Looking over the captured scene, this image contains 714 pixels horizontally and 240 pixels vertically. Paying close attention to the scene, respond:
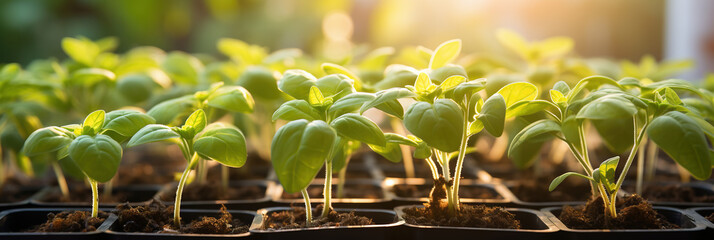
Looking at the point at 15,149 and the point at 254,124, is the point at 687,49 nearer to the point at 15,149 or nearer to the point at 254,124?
the point at 254,124

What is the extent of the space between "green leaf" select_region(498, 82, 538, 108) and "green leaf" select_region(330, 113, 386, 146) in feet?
0.78

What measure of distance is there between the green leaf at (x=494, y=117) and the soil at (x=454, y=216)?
0.62ft

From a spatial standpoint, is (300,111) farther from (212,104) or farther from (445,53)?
(445,53)

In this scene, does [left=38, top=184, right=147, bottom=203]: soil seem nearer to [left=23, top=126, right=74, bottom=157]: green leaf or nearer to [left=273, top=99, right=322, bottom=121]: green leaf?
[left=23, top=126, right=74, bottom=157]: green leaf

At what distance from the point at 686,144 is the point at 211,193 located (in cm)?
93

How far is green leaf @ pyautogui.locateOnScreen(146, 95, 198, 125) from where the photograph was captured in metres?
1.03

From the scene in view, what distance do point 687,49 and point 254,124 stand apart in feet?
8.02

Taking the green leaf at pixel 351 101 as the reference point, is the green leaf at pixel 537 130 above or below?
below

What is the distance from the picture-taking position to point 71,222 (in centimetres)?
98

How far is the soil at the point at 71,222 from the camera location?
3.20 feet

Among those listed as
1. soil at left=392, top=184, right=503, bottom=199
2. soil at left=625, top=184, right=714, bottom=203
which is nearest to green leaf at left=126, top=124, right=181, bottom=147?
soil at left=392, top=184, right=503, bottom=199

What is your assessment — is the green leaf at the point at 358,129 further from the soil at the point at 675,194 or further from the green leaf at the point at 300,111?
the soil at the point at 675,194

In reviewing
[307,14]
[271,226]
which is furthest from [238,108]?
[307,14]

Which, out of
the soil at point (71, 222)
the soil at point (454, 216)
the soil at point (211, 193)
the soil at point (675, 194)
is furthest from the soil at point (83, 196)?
the soil at point (675, 194)
